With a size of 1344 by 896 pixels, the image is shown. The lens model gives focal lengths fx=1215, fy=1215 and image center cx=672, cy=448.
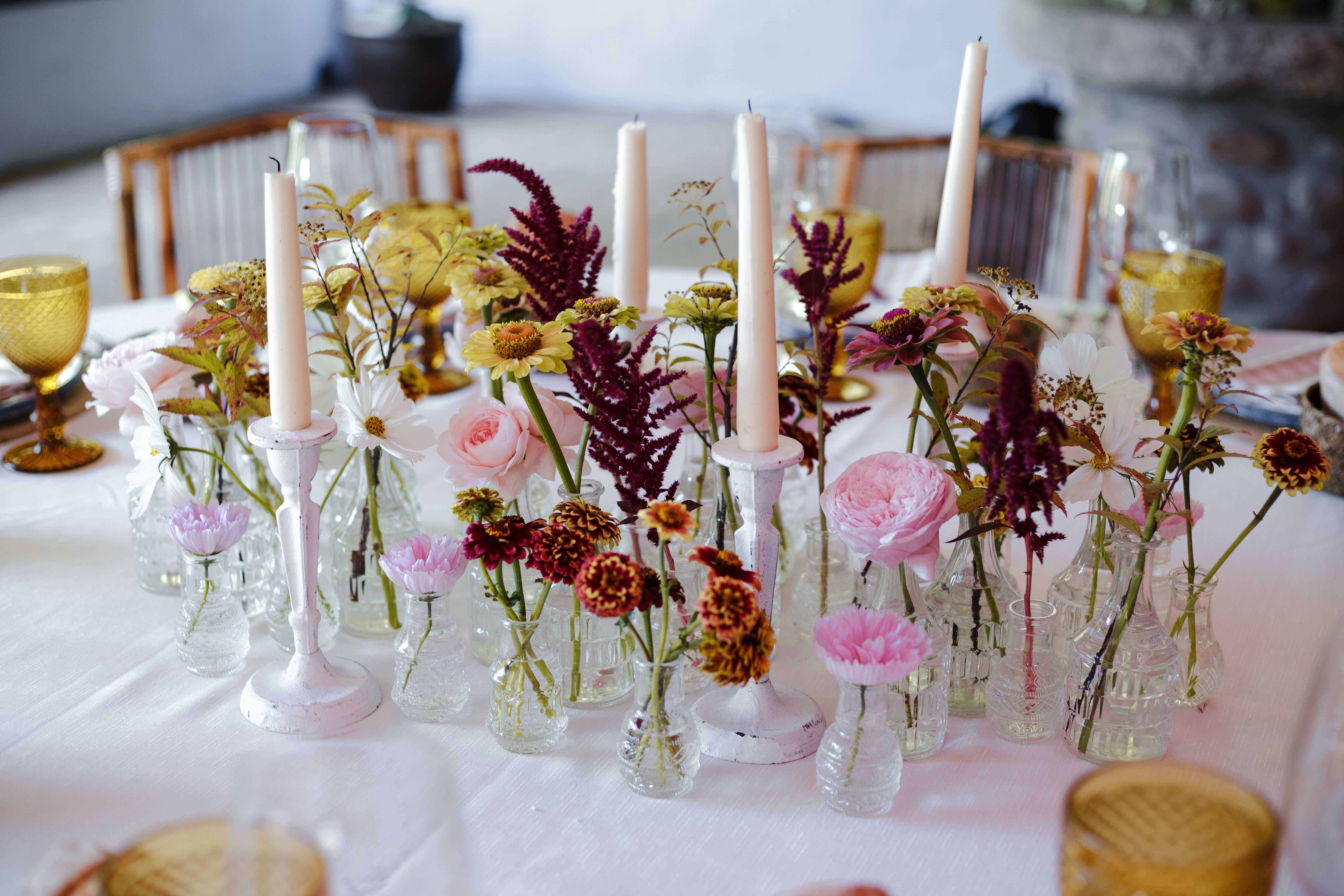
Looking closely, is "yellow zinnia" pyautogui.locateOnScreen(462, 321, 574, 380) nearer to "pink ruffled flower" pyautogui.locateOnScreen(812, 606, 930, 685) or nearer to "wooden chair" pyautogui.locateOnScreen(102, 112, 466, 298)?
"pink ruffled flower" pyautogui.locateOnScreen(812, 606, 930, 685)

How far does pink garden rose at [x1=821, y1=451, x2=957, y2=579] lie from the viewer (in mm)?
684

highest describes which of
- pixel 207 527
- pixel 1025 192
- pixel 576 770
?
pixel 1025 192

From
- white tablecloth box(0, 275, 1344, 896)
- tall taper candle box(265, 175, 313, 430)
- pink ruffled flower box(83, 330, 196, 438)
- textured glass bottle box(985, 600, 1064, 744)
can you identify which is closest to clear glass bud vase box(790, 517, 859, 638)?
white tablecloth box(0, 275, 1344, 896)

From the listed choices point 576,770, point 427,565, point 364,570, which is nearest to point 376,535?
point 364,570

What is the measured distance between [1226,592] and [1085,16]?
8.11 feet

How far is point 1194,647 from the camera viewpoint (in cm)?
79

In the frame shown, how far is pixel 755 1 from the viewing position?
6.55 metres

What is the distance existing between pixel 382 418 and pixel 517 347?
117 millimetres

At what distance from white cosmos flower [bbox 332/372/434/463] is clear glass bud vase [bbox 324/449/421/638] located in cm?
9

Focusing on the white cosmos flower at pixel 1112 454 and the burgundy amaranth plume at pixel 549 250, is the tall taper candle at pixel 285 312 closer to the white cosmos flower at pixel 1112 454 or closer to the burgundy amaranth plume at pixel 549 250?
the burgundy amaranth plume at pixel 549 250

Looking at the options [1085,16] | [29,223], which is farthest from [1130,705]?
[29,223]

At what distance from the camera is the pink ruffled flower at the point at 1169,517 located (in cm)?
76

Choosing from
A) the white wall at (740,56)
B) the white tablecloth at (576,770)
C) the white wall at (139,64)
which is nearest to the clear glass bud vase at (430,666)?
the white tablecloth at (576,770)

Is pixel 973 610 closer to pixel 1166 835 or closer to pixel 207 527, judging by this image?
pixel 1166 835
